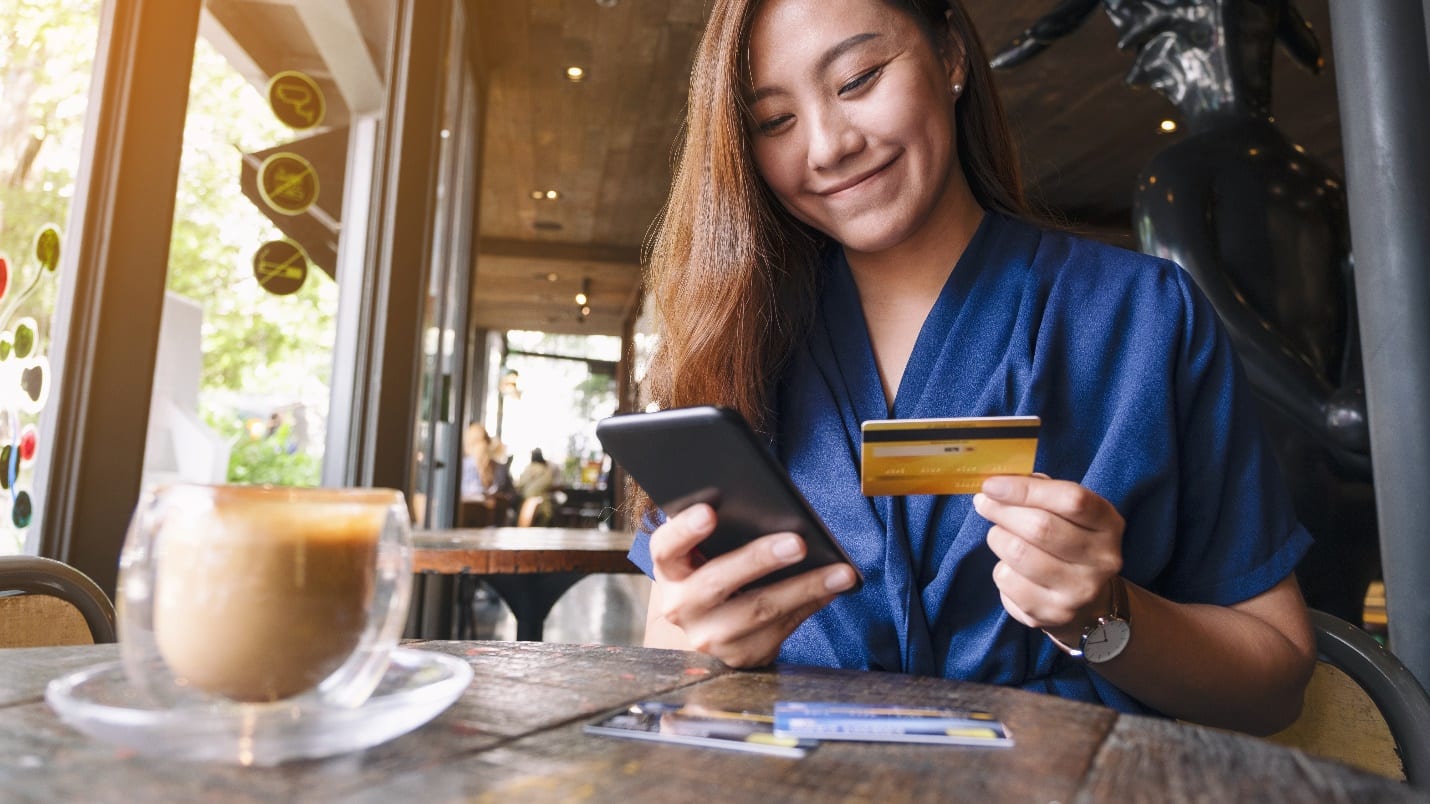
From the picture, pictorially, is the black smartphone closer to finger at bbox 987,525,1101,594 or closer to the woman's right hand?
the woman's right hand

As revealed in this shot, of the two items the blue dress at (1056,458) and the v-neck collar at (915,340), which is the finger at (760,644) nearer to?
the blue dress at (1056,458)

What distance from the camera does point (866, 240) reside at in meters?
1.25

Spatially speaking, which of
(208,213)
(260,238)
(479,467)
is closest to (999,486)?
(208,213)

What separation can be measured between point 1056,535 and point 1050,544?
12 mm

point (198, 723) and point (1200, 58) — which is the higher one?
point (1200, 58)

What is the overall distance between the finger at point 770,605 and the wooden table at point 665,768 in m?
0.16

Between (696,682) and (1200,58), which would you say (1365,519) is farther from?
(696,682)

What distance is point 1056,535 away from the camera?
0.76 metres

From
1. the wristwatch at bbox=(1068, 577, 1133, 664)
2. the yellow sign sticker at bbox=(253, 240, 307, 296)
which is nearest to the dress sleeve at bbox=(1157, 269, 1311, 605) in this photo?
the wristwatch at bbox=(1068, 577, 1133, 664)

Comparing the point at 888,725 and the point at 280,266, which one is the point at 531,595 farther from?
the point at 888,725

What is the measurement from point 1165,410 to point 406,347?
10.4ft

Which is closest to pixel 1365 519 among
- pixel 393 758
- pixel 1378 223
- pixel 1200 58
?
pixel 1378 223

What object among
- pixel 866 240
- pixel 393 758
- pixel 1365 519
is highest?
pixel 866 240

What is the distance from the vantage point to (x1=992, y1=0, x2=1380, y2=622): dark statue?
1.75 metres
